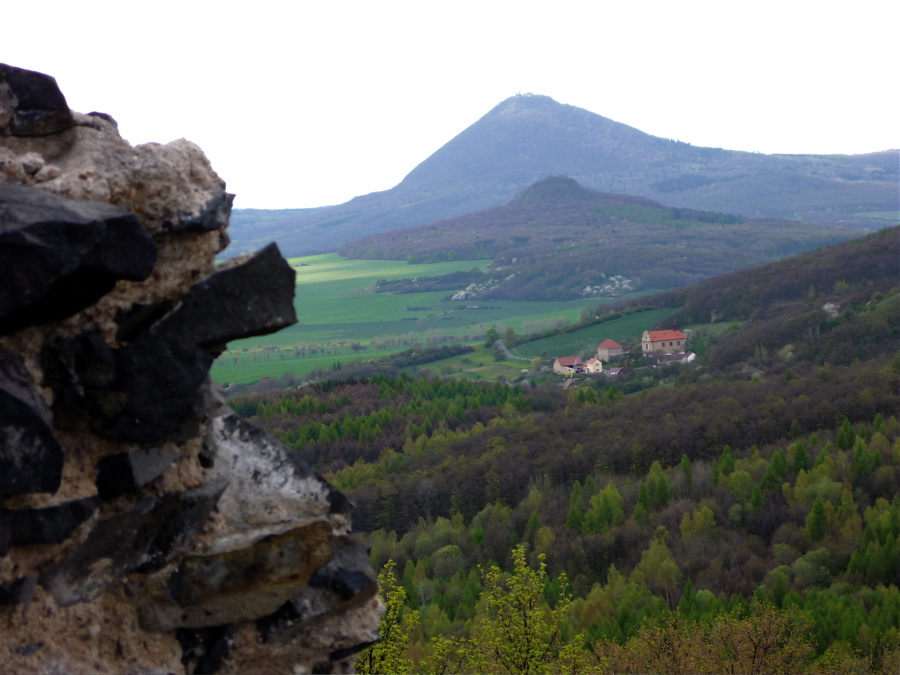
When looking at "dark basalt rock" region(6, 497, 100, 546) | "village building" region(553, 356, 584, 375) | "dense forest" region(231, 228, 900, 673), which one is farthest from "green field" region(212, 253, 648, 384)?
"dark basalt rock" region(6, 497, 100, 546)

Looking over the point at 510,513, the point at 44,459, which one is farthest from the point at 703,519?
the point at 44,459

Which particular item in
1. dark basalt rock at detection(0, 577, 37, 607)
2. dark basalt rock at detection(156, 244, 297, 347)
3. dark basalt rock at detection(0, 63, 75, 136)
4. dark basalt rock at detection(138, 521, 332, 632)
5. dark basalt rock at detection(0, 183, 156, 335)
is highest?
dark basalt rock at detection(0, 63, 75, 136)

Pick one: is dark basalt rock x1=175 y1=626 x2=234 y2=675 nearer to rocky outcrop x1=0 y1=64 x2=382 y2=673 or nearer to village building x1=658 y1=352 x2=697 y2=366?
rocky outcrop x1=0 y1=64 x2=382 y2=673

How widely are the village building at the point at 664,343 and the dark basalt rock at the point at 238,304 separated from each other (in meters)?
99.3

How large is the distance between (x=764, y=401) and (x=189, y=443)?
52351mm

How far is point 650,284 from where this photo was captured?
187 m

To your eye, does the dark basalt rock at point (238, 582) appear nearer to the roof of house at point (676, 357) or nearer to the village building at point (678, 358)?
the village building at point (678, 358)

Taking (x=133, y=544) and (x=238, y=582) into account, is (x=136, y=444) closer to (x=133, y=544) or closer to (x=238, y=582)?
(x=133, y=544)

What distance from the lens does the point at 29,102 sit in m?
6.30

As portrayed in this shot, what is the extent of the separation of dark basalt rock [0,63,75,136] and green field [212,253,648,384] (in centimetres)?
9760

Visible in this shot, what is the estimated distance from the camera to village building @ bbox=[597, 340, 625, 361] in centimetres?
10601

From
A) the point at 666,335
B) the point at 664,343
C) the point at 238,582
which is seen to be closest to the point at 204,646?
the point at 238,582

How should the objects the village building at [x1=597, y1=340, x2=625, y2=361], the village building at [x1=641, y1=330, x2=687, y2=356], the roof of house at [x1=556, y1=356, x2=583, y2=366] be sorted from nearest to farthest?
1. the roof of house at [x1=556, y1=356, x2=583, y2=366]
2. the village building at [x1=641, y1=330, x2=687, y2=356]
3. the village building at [x1=597, y1=340, x2=625, y2=361]

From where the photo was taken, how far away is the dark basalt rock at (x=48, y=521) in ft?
18.0
